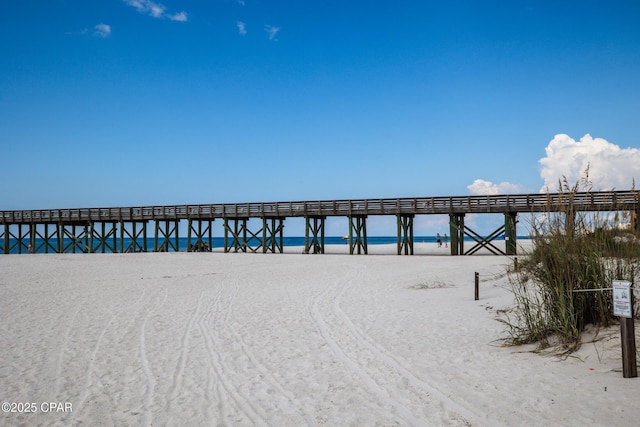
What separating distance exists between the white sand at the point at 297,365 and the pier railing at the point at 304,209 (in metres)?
11.9

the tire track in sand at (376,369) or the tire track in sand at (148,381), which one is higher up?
the tire track in sand at (376,369)

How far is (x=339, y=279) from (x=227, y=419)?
1174 centimetres

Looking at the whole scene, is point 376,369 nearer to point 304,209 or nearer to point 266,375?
point 266,375

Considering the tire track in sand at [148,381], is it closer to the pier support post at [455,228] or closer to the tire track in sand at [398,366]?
the tire track in sand at [398,366]

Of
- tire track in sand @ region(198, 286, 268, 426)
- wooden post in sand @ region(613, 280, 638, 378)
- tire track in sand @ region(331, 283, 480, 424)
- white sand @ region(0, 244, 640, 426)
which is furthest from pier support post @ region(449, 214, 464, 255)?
wooden post in sand @ region(613, 280, 638, 378)

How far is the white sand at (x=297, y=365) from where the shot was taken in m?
4.57

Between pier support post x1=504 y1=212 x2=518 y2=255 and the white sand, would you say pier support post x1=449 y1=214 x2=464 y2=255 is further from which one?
the white sand

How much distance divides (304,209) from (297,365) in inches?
995

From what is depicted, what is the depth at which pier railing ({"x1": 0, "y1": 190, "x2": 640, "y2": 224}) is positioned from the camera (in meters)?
25.0

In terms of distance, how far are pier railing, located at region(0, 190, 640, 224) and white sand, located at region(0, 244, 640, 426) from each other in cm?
1192

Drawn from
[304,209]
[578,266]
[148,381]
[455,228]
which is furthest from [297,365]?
[304,209]

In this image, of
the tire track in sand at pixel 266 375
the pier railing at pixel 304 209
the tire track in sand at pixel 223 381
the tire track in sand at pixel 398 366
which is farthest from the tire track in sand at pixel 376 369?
the pier railing at pixel 304 209

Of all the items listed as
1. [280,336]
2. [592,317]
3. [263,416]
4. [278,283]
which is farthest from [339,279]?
[263,416]

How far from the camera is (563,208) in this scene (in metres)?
6.15
